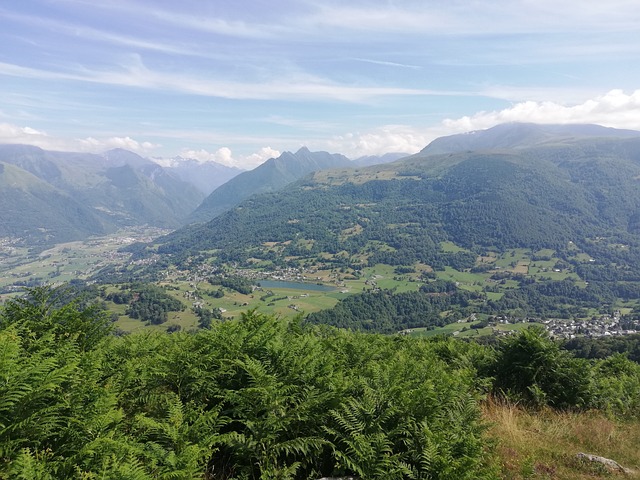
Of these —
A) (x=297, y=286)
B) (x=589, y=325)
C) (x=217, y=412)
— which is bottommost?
(x=589, y=325)

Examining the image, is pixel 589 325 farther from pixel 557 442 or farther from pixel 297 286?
pixel 557 442

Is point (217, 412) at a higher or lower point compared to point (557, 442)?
higher

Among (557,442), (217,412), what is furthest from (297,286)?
(217,412)

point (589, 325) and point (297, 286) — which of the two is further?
point (297, 286)

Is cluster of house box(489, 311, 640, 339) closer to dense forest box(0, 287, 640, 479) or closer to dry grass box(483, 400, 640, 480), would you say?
dry grass box(483, 400, 640, 480)

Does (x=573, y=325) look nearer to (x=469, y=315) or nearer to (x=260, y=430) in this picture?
(x=469, y=315)

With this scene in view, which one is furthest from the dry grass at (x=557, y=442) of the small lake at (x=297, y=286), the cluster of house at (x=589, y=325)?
the small lake at (x=297, y=286)

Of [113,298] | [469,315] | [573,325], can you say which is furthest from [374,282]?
[113,298]
